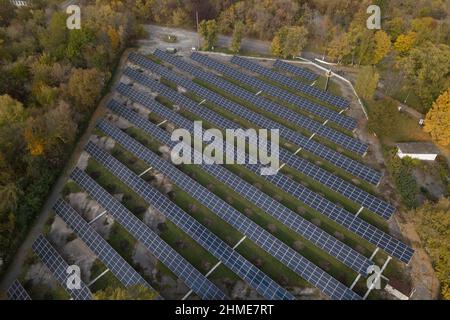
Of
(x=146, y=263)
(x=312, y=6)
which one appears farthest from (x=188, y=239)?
(x=312, y=6)

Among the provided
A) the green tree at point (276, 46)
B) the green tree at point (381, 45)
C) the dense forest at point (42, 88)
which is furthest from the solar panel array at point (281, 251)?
the green tree at point (381, 45)

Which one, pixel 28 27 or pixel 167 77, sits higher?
pixel 28 27

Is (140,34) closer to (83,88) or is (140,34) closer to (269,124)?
(83,88)

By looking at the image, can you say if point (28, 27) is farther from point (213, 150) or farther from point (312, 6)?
point (312, 6)

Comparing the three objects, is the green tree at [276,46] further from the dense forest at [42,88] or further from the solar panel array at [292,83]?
the dense forest at [42,88]

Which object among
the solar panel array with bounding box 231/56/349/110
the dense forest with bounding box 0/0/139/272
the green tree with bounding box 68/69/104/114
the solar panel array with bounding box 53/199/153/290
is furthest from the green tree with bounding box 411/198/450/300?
the green tree with bounding box 68/69/104/114

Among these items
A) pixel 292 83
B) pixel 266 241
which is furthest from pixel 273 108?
pixel 266 241
